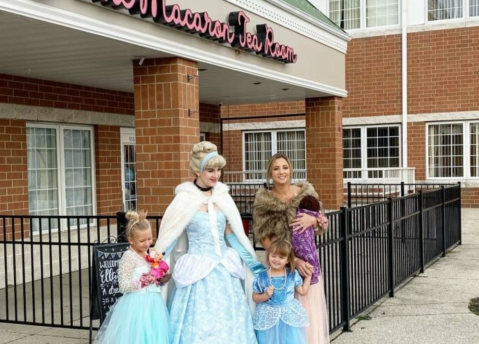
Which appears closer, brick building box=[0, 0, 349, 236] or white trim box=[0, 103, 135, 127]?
brick building box=[0, 0, 349, 236]

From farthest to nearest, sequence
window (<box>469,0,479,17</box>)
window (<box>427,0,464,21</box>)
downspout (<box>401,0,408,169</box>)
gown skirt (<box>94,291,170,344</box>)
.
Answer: downspout (<box>401,0,408,169</box>) → window (<box>427,0,464,21</box>) → window (<box>469,0,479,17</box>) → gown skirt (<box>94,291,170,344</box>)

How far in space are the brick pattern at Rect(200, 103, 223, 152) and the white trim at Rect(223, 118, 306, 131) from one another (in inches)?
204

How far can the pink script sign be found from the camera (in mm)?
7117

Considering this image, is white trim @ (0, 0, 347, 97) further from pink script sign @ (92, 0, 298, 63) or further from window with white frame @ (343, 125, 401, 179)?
window with white frame @ (343, 125, 401, 179)

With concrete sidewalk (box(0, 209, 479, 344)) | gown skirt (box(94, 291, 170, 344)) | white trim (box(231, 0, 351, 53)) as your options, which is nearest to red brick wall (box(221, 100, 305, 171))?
white trim (box(231, 0, 351, 53))

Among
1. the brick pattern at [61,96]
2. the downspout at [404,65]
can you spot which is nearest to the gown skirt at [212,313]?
the brick pattern at [61,96]

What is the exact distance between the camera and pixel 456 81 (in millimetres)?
18438

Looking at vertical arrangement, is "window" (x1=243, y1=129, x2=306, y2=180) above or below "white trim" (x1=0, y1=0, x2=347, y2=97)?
below

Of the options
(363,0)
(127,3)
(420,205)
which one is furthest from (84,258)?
(363,0)

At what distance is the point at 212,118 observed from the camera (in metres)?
15.6

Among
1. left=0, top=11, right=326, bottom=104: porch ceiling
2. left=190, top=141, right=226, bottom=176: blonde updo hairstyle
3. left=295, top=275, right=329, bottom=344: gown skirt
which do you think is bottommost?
left=295, top=275, right=329, bottom=344: gown skirt

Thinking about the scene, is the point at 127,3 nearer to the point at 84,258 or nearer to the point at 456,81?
the point at 84,258

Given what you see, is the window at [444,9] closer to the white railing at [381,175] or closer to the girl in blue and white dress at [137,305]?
the white railing at [381,175]

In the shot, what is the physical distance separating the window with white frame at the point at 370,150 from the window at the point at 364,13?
11.5ft
